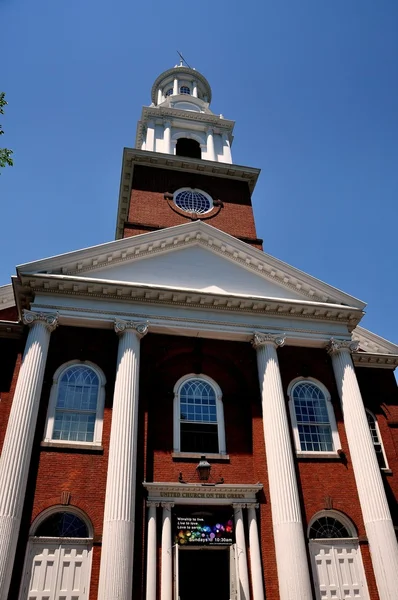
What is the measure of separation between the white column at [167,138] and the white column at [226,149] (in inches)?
130

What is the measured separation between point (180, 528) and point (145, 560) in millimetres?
1303

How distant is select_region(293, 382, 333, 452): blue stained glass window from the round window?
34.9 feet

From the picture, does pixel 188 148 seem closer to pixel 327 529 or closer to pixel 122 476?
pixel 122 476

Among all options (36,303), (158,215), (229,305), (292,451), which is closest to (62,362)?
(36,303)

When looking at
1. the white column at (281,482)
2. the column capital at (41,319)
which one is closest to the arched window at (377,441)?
the white column at (281,482)

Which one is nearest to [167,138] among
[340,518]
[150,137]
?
[150,137]

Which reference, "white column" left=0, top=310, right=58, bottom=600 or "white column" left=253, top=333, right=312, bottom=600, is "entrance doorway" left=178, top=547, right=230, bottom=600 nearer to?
"white column" left=253, top=333, right=312, bottom=600

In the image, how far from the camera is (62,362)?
16016 millimetres

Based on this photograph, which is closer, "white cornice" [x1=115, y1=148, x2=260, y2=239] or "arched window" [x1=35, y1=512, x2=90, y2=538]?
"arched window" [x1=35, y1=512, x2=90, y2=538]

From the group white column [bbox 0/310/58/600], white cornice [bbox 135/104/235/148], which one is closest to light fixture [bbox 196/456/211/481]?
white column [bbox 0/310/58/600]

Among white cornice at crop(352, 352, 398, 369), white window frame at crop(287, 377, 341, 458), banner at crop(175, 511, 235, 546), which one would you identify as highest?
white cornice at crop(352, 352, 398, 369)

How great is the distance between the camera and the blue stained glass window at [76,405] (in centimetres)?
1494

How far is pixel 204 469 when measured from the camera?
14805 millimetres

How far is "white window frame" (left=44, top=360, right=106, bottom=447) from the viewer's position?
47.7 feet
